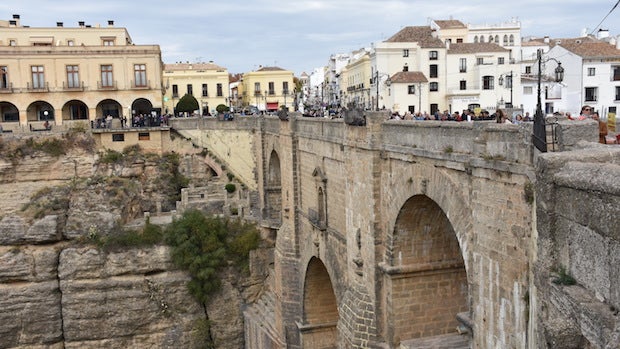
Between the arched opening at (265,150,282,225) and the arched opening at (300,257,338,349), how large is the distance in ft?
19.9

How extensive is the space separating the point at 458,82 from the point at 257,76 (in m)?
24.9

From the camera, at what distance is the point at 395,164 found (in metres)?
12.3

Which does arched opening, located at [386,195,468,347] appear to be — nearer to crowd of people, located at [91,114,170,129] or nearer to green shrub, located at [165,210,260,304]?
green shrub, located at [165,210,260,304]

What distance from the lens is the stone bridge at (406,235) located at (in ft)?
26.7

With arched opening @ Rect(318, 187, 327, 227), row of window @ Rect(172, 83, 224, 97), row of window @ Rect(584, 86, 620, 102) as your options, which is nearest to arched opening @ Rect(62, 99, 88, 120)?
row of window @ Rect(172, 83, 224, 97)

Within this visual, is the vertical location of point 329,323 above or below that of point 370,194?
below

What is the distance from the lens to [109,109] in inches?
1626

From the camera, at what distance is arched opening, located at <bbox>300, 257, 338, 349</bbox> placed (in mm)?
20578

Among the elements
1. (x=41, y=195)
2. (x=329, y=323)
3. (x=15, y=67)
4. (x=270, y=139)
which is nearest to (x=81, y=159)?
(x=41, y=195)

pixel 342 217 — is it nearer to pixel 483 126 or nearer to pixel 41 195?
pixel 483 126

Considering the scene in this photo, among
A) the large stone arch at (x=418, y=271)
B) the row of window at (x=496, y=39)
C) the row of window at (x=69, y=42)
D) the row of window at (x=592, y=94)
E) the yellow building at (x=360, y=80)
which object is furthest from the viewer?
the row of window at (x=496, y=39)

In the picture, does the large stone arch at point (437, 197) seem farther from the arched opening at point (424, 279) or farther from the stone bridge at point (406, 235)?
the arched opening at point (424, 279)

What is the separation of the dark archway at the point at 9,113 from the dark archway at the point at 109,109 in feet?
17.2

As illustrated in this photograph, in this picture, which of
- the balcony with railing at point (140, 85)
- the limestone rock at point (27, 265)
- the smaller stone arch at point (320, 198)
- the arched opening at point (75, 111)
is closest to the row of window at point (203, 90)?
the arched opening at point (75, 111)
